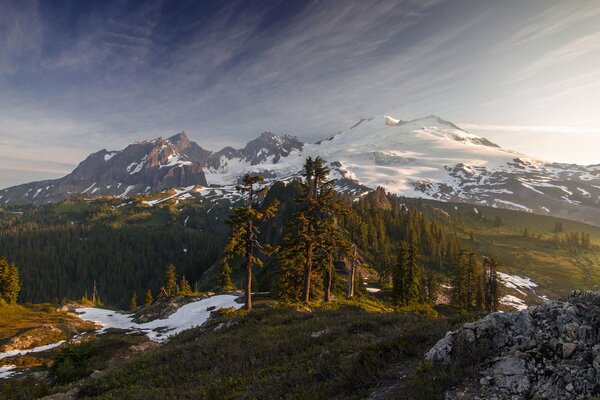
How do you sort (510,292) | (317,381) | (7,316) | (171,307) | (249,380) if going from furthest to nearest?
1. (510,292)
2. (7,316)
3. (171,307)
4. (249,380)
5. (317,381)

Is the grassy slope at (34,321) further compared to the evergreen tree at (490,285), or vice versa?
the evergreen tree at (490,285)

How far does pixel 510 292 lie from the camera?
372 feet

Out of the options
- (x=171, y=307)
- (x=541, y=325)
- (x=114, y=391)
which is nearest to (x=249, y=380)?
(x=114, y=391)

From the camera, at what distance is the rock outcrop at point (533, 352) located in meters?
5.87

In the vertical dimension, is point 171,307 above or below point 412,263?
below

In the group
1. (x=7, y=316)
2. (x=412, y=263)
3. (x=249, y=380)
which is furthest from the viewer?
(x=7, y=316)

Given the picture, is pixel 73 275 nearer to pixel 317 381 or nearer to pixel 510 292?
pixel 510 292

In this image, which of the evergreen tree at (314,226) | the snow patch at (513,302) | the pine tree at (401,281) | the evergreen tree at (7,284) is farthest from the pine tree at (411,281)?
the evergreen tree at (7,284)

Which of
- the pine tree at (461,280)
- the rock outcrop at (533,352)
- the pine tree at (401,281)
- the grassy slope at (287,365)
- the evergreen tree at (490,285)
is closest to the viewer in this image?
the rock outcrop at (533,352)

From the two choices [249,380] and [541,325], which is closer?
[541,325]

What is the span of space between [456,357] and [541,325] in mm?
1890

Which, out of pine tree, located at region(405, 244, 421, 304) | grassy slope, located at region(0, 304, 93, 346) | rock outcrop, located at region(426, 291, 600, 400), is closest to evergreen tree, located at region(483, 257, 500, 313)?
pine tree, located at region(405, 244, 421, 304)

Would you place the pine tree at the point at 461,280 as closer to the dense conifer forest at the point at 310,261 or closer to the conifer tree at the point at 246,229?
the dense conifer forest at the point at 310,261

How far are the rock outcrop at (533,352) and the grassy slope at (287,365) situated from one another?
103 cm
